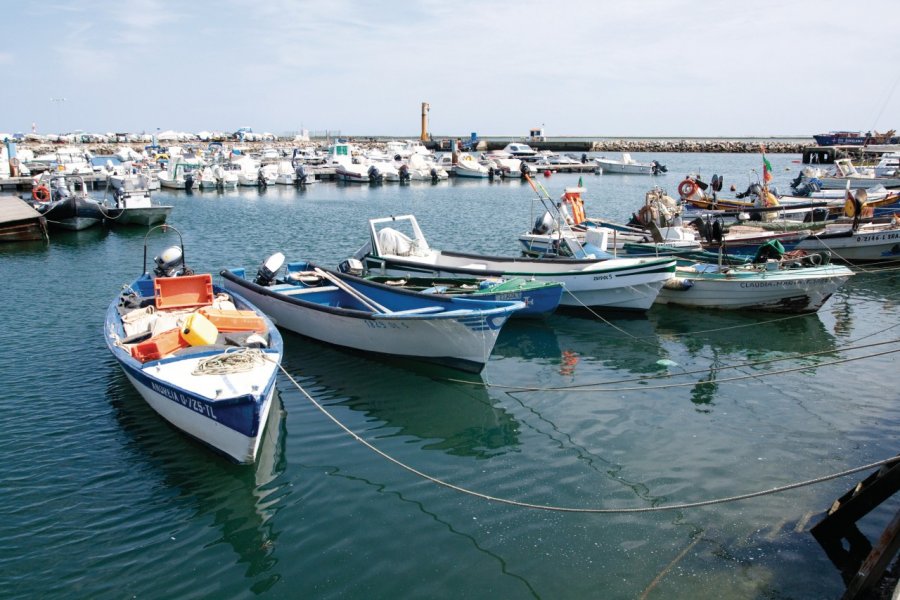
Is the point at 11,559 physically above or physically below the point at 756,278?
below

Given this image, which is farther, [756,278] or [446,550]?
[756,278]

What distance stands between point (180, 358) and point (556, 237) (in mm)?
15017

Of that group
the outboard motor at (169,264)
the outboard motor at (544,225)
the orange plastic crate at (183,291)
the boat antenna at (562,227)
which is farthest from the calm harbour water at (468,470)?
the outboard motor at (544,225)

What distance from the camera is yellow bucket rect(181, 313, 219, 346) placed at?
11.9 m

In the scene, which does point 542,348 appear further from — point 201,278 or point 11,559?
point 11,559

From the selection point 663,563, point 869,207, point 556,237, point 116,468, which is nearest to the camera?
point 663,563

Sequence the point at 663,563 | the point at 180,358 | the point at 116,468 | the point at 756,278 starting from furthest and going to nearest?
the point at 756,278 → the point at 180,358 → the point at 116,468 → the point at 663,563

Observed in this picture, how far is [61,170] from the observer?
5953 centimetres

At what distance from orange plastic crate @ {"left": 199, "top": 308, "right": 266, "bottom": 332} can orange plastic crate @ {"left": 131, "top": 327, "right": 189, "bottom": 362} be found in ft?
3.05

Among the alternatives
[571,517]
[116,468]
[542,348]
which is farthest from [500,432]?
[116,468]

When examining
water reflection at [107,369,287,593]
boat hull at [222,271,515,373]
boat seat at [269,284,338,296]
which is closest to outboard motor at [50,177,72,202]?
boat seat at [269,284,338,296]

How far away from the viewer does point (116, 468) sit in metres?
10.5

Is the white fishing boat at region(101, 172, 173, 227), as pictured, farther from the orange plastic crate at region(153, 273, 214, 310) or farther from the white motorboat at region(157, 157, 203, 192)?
the orange plastic crate at region(153, 273, 214, 310)

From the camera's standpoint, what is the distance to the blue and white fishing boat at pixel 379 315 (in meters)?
13.9
